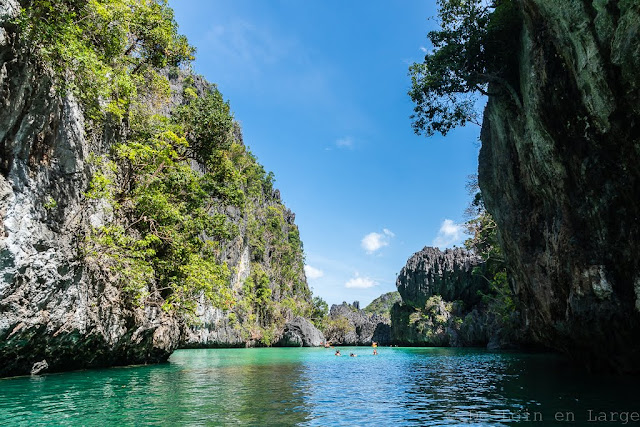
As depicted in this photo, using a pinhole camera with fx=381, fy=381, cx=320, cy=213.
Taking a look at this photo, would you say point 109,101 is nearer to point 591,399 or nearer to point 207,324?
point 591,399

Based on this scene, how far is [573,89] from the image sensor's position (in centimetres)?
1403

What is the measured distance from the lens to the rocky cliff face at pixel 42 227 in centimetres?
1174

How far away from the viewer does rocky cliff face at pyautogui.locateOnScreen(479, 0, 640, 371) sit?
38.1 feet

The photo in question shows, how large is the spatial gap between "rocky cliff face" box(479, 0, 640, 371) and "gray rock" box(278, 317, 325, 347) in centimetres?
5762

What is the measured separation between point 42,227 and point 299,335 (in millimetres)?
65777

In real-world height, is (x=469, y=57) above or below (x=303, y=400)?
above

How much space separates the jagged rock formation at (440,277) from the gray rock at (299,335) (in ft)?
80.0

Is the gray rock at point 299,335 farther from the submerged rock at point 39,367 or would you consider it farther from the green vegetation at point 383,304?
the green vegetation at point 383,304

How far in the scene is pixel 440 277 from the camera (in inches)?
3209

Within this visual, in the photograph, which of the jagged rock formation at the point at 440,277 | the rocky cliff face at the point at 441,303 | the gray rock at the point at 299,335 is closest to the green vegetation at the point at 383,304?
the rocky cliff face at the point at 441,303

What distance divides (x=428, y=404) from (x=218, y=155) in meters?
21.4

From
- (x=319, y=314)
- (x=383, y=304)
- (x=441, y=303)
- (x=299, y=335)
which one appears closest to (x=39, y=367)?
(x=299, y=335)

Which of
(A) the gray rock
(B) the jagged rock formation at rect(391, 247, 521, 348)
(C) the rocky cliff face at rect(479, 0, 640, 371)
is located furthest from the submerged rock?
(A) the gray rock

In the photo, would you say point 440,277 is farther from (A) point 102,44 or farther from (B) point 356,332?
(A) point 102,44
